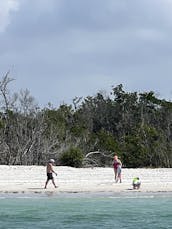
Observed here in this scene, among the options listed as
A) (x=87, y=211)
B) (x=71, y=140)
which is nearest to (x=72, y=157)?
(x=71, y=140)

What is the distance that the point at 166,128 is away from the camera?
52125 mm

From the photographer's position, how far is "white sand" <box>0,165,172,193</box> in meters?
28.2

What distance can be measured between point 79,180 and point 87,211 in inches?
349

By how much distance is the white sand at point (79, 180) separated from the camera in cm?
2821

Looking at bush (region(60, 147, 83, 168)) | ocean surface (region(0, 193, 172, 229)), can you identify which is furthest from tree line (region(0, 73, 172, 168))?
ocean surface (region(0, 193, 172, 229))

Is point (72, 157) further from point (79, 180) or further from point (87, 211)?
point (87, 211)

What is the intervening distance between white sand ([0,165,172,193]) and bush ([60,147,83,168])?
2.33m

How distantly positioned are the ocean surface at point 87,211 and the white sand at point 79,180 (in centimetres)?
165

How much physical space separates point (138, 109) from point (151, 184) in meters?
29.5

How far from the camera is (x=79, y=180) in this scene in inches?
1258

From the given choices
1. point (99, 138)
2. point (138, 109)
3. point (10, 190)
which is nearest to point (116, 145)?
point (99, 138)

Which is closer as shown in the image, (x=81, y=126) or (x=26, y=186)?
(x=26, y=186)

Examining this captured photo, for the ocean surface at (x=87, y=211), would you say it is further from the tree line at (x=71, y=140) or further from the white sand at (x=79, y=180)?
the tree line at (x=71, y=140)

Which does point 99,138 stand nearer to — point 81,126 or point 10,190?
point 81,126
